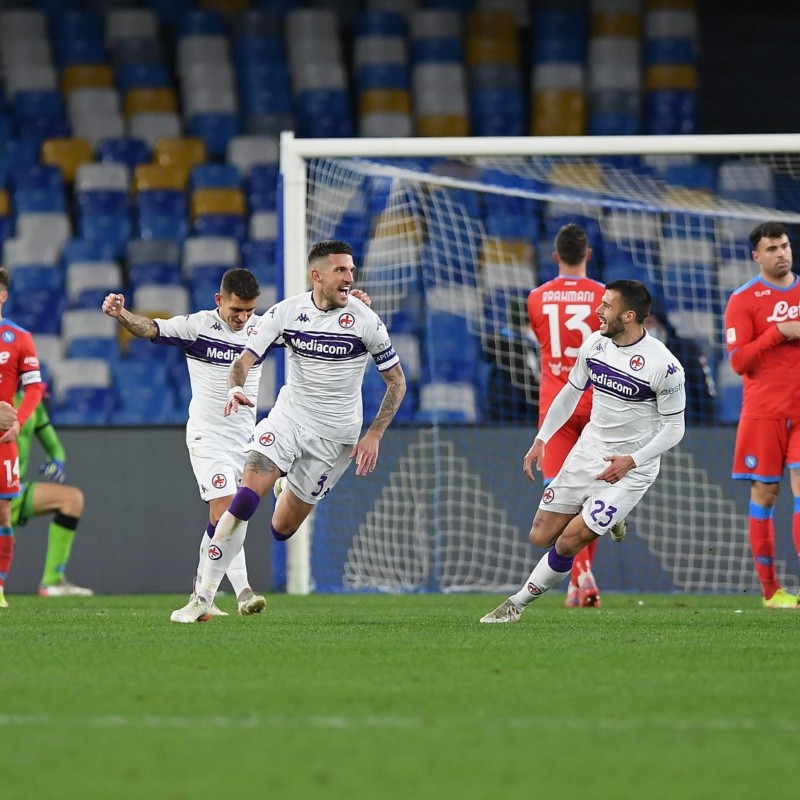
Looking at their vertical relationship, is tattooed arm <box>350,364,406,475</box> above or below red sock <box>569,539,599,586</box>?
above

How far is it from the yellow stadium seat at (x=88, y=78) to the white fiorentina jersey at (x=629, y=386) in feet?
33.4

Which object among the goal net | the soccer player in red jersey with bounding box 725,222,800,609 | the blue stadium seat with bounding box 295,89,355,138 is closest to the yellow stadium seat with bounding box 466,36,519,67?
the blue stadium seat with bounding box 295,89,355,138

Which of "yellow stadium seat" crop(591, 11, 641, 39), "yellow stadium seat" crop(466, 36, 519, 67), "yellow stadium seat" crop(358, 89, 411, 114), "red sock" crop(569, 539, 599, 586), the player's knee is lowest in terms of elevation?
"red sock" crop(569, 539, 599, 586)

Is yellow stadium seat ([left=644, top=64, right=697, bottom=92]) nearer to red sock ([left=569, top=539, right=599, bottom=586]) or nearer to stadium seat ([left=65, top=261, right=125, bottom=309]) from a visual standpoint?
stadium seat ([left=65, top=261, right=125, bottom=309])

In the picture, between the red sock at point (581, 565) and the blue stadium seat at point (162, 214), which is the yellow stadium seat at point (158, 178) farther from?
the red sock at point (581, 565)

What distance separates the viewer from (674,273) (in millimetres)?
12930

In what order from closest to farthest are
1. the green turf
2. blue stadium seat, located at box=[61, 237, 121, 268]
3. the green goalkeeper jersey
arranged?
the green turf
the green goalkeeper jersey
blue stadium seat, located at box=[61, 237, 121, 268]

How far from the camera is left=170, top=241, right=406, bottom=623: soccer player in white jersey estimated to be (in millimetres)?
7598

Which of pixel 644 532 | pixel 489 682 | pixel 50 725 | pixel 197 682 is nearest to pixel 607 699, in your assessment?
pixel 489 682

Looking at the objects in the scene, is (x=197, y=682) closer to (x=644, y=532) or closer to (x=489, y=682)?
(x=489, y=682)

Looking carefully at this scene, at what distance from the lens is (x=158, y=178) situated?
625 inches

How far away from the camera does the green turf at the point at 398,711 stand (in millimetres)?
3496

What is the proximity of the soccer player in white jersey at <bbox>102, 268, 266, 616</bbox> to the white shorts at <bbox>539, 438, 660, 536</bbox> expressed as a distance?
1933 mm

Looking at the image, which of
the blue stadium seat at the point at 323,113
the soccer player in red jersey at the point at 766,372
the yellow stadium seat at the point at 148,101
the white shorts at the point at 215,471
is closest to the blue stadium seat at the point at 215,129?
the yellow stadium seat at the point at 148,101
